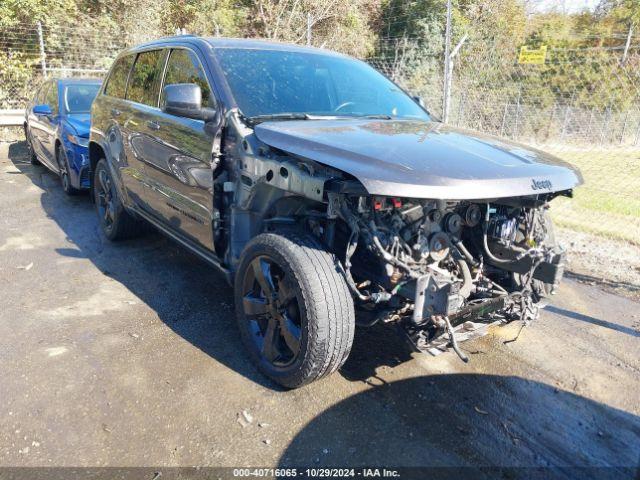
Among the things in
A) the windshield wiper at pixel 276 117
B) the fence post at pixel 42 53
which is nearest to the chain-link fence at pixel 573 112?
the windshield wiper at pixel 276 117

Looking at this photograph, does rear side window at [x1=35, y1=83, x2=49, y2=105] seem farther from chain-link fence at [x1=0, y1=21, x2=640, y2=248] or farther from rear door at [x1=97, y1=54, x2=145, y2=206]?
chain-link fence at [x1=0, y1=21, x2=640, y2=248]

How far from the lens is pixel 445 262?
2918 mm

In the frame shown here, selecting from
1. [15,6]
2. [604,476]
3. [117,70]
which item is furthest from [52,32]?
[604,476]

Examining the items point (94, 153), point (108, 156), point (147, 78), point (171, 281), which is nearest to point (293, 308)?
point (171, 281)

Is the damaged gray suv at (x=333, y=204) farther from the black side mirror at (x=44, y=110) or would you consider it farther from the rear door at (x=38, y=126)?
the rear door at (x=38, y=126)

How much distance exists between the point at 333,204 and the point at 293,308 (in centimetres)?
68

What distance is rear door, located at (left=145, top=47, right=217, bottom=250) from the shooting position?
340 centimetres

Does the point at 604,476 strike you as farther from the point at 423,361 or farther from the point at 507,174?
the point at 507,174

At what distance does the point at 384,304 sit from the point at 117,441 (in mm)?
1532

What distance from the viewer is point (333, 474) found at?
2.37 m

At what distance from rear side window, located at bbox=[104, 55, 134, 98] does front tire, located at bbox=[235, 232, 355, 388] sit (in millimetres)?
2842

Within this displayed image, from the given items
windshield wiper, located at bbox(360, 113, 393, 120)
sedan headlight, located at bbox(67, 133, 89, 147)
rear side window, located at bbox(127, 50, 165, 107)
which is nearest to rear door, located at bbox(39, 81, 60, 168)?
sedan headlight, located at bbox(67, 133, 89, 147)

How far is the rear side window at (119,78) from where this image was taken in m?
4.91

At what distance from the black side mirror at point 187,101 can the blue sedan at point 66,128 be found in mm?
3842
